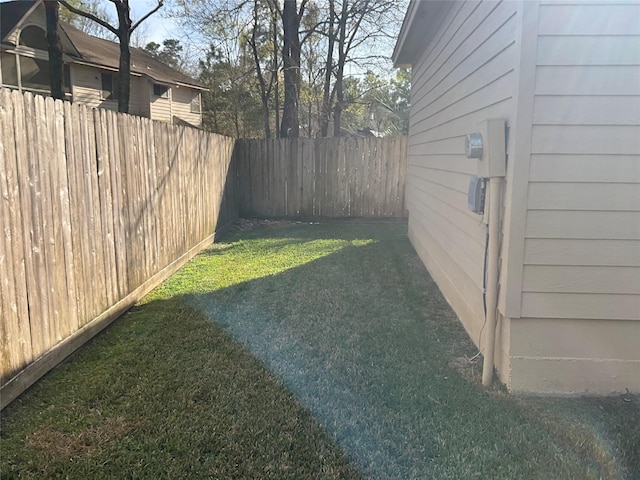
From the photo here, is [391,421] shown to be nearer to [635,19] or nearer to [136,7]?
[635,19]

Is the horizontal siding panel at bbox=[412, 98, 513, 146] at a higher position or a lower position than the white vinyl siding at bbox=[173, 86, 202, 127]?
lower

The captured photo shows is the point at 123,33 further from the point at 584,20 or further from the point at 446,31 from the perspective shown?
the point at 584,20

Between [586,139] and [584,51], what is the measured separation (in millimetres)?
465

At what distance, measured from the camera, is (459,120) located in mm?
4031

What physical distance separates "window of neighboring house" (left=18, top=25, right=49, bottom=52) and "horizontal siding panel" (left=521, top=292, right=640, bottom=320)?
16196mm

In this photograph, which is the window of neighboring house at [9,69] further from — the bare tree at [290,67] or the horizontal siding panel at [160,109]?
the bare tree at [290,67]

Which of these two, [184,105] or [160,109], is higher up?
[184,105]

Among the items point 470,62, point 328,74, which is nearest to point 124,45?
point 328,74

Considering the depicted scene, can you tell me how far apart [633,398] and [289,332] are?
2259 mm

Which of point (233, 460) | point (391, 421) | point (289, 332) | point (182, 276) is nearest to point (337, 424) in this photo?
point (391, 421)

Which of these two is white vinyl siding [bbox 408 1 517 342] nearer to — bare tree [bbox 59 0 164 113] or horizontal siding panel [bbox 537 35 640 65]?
horizontal siding panel [bbox 537 35 640 65]

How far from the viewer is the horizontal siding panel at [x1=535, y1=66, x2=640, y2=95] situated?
2.43m

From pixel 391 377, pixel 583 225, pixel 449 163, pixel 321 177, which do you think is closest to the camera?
pixel 583 225

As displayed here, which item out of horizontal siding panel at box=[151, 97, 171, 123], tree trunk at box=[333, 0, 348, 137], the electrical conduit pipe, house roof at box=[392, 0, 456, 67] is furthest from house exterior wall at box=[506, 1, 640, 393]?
horizontal siding panel at box=[151, 97, 171, 123]
